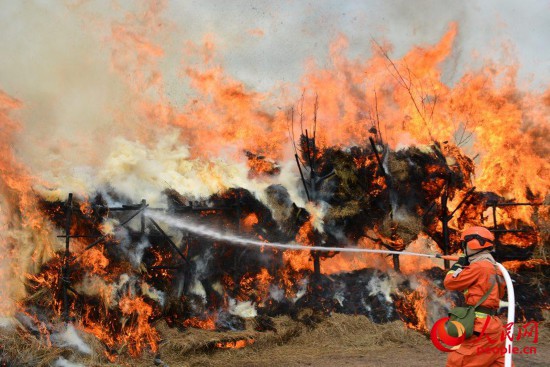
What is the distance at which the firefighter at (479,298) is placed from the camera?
492 centimetres

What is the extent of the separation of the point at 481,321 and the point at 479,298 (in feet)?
0.79

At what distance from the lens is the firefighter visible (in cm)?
492

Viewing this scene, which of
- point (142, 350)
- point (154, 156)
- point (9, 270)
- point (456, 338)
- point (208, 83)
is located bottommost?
point (142, 350)

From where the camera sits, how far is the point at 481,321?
4.98 metres

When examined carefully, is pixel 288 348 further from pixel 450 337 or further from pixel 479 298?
pixel 479 298

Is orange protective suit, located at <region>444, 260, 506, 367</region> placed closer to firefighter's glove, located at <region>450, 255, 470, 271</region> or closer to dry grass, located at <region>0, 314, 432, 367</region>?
firefighter's glove, located at <region>450, 255, 470, 271</region>

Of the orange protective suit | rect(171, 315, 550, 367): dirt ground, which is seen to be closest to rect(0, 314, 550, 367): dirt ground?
rect(171, 315, 550, 367): dirt ground

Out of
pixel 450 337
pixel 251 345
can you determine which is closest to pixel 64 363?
pixel 251 345

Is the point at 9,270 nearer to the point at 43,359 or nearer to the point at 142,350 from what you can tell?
the point at 43,359

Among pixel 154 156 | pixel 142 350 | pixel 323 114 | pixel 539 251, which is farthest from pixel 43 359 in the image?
pixel 539 251

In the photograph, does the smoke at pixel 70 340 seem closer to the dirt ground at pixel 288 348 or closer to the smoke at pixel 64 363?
the dirt ground at pixel 288 348

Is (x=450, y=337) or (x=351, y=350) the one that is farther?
(x=351, y=350)

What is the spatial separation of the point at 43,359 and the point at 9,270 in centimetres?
232

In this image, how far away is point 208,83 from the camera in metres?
14.2
